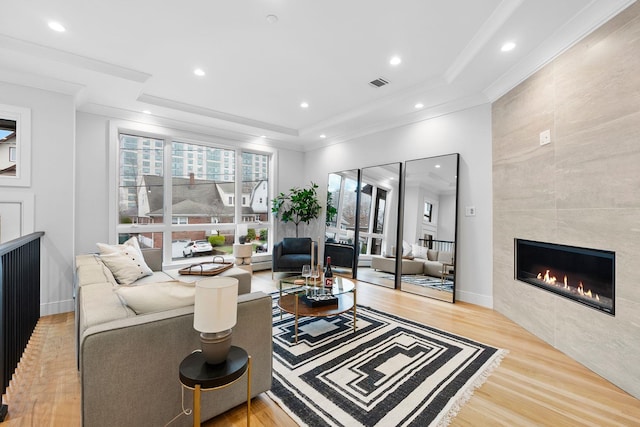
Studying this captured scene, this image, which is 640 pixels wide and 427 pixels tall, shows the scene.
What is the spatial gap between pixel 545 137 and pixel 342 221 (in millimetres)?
3318

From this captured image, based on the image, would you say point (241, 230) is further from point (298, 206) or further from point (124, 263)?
point (124, 263)

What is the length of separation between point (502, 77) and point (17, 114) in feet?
17.4

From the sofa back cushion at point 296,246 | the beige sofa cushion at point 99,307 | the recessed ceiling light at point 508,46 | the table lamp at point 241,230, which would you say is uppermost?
the recessed ceiling light at point 508,46

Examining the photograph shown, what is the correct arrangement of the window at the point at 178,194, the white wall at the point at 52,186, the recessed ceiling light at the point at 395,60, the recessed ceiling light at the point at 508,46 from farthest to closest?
the window at the point at 178,194 → the white wall at the point at 52,186 → the recessed ceiling light at the point at 395,60 → the recessed ceiling light at the point at 508,46

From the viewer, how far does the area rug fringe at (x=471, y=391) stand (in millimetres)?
1649

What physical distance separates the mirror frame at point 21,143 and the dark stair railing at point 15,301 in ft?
2.73

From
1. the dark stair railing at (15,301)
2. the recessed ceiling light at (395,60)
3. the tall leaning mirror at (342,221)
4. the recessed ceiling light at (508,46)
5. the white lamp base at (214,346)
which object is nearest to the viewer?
the white lamp base at (214,346)

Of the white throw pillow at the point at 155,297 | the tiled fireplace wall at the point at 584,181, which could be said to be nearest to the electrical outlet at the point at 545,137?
the tiled fireplace wall at the point at 584,181

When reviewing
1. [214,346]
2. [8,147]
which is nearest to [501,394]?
[214,346]

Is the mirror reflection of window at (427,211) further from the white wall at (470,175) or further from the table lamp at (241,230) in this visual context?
the table lamp at (241,230)

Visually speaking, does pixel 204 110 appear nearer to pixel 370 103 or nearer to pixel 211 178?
pixel 211 178

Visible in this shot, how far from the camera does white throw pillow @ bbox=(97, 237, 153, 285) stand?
118 inches

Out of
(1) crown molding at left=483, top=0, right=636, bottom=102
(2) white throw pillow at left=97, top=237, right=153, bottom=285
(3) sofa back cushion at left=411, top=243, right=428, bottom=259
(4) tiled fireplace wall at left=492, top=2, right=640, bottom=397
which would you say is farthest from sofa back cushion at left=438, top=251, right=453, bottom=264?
(2) white throw pillow at left=97, top=237, right=153, bottom=285

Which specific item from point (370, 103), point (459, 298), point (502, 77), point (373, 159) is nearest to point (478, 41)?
point (502, 77)
